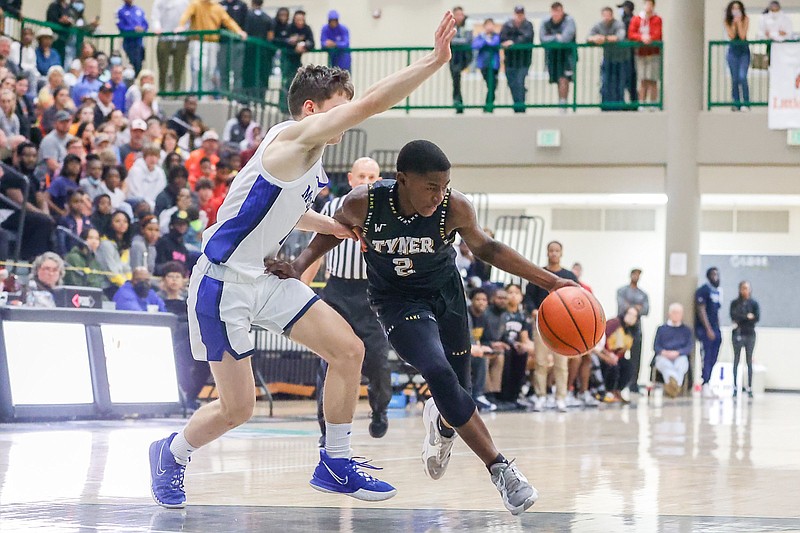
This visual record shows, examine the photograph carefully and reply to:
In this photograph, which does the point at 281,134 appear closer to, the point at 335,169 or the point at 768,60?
the point at 335,169

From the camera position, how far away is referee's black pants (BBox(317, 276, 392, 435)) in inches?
354

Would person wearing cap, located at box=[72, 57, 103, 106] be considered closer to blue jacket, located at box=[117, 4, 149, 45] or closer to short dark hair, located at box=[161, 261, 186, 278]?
blue jacket, located at box=[117, 4, 149, 45]

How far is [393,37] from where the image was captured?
26266 mm

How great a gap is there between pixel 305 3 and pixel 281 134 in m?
22.0

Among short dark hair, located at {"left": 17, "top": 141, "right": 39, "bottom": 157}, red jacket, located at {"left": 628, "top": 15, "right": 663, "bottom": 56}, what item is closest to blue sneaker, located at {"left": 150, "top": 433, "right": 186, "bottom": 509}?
short dark hair, located at {"left": 17, "top": 141, "right": 39, "bottom": 157}

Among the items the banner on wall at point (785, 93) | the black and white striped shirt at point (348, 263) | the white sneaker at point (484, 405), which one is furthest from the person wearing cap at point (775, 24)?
the black and white striped shirt at point (348, 263)

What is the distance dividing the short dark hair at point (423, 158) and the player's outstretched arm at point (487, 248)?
256mm

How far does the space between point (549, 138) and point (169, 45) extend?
22.3 ft

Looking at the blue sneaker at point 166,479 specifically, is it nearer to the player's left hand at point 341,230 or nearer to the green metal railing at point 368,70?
the player's left hand at point 341,230

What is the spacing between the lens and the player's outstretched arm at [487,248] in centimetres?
582

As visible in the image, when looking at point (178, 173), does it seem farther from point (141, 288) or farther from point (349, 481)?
point (349, 481)

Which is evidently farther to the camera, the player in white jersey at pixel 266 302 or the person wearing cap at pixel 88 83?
the person wearing cap at pixel 88 83

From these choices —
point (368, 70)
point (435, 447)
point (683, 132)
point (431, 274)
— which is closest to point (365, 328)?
point (435, 447)

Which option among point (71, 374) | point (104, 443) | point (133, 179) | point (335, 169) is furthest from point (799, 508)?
point (335, 169)
